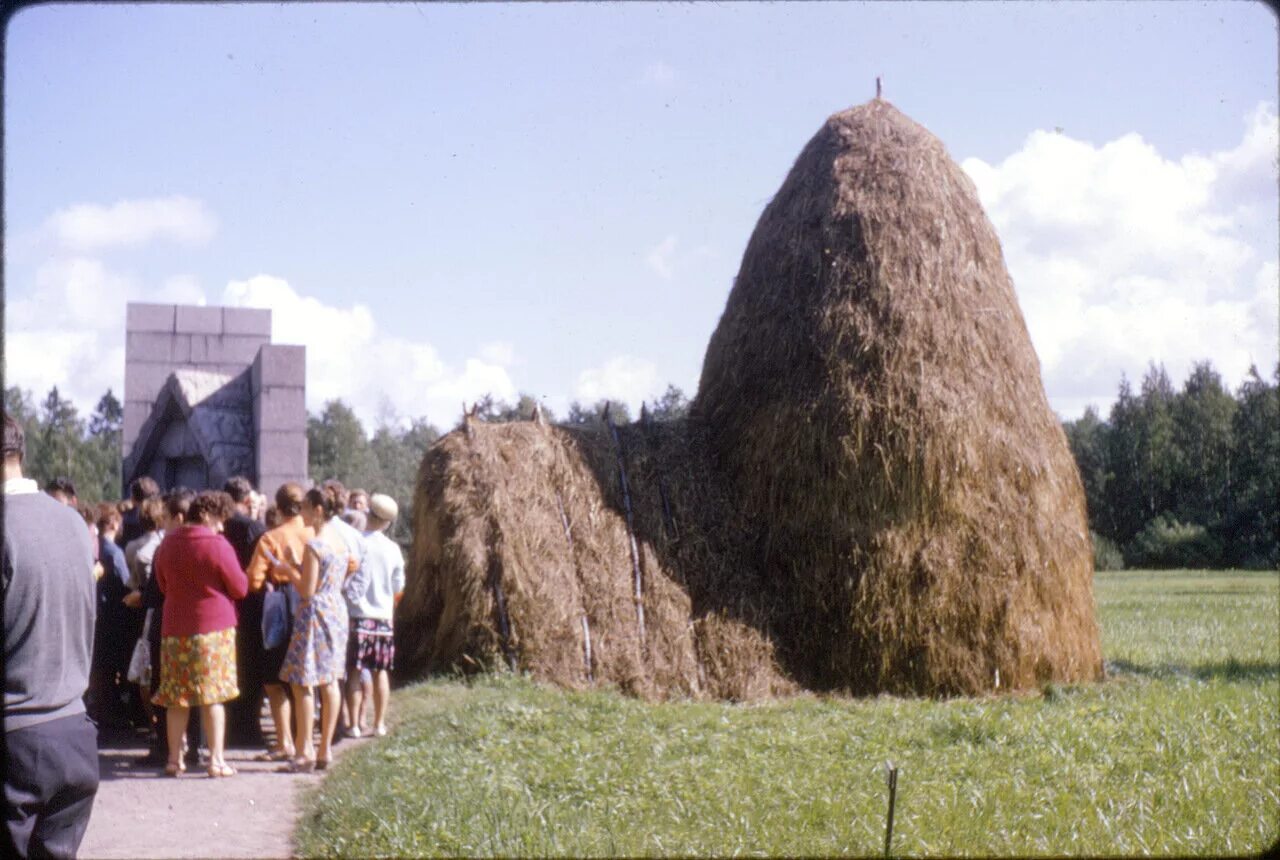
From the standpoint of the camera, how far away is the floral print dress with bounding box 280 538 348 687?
25.8 ft

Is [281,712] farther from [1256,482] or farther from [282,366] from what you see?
[1256,482]

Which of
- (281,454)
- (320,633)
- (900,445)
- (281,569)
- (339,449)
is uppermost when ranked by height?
(339,449)

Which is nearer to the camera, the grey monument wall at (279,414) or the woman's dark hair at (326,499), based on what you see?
the woman's dark hair at (326,499)

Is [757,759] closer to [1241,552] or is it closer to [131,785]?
[131,785]

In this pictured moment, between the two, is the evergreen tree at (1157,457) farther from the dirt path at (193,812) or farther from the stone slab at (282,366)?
the dirt path at (193,812)

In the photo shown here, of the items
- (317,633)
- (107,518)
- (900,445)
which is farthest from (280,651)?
(900,445)

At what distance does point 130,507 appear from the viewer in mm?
10203

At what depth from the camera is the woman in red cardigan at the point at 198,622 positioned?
295 inches

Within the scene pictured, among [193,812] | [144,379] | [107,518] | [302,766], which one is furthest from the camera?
[144,379]

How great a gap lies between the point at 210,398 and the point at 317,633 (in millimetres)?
6543

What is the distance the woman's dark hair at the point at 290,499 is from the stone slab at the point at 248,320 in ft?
23.7

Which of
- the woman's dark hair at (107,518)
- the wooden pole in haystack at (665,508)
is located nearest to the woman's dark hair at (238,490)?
the woman's dark hair at (107,518)

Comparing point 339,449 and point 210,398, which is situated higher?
point 339,449

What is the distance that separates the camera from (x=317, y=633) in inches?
312
